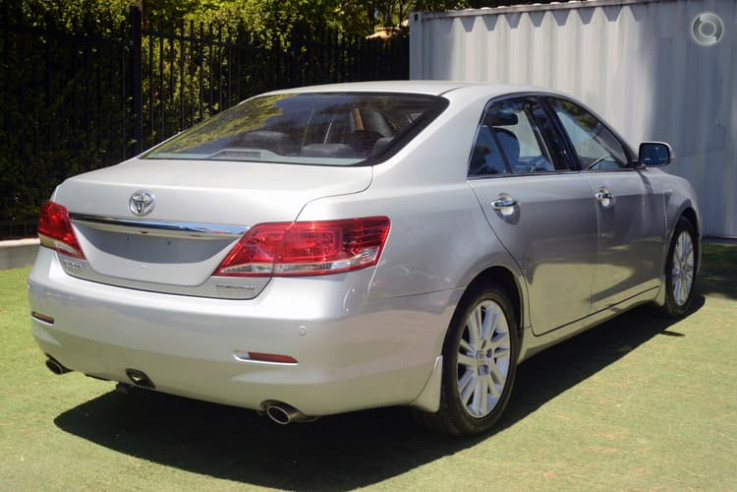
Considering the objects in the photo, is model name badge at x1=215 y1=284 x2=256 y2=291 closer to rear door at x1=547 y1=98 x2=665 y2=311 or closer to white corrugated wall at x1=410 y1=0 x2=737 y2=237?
rear door at x1=547 y1=98 x2=665 y2=311

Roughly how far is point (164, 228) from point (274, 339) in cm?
62

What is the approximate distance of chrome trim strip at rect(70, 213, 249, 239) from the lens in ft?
11.7

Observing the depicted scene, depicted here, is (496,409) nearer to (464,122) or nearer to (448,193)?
(448,193)

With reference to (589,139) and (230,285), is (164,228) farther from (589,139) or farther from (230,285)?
(589,139)

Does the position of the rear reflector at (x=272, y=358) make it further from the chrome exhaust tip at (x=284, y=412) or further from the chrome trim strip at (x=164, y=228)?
the chrome trim strip at (x=164, y=228)

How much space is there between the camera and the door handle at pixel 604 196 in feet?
17.1

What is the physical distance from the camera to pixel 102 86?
9.95 meters

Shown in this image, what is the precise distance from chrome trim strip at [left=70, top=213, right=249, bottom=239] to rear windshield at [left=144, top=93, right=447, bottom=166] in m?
0.58

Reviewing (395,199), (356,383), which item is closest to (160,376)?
(356,383)

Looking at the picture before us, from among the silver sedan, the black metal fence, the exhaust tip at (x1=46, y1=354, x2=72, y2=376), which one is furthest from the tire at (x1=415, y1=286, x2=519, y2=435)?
the black metal fence

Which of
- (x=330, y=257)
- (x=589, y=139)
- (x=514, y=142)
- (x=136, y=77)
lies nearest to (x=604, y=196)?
(x=589, y=139)

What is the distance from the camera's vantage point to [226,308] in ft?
11.6

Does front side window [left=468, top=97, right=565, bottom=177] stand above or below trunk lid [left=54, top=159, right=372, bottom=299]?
above
